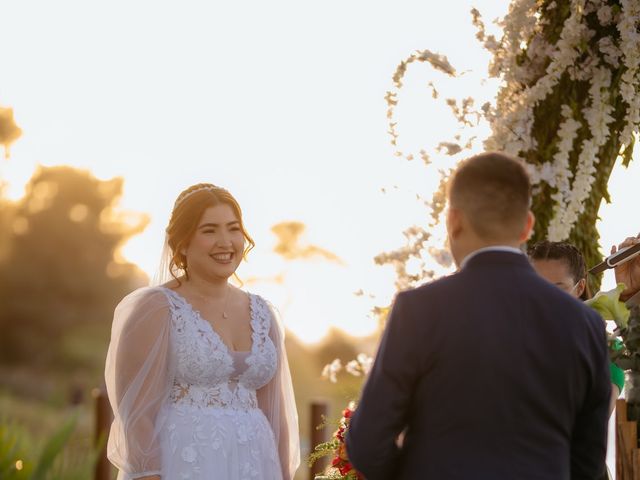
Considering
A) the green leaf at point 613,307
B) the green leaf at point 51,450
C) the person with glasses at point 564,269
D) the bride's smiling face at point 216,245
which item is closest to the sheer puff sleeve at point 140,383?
the bride's smiling face at point 216,245

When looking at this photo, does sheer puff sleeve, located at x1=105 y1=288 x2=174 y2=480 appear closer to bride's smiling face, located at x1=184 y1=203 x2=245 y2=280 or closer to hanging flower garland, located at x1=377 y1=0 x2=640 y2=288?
bride's smiling face, located at x1=184 y1=203 x2=245 y2=280

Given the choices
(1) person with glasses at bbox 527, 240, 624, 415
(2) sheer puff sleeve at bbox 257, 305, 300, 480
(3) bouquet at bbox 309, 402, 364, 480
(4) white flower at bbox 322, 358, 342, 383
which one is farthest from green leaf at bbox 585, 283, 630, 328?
(4) white flower at bbox 322, 358, 342, 383

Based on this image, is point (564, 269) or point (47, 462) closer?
point (564, 269)

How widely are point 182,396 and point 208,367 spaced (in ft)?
0.60

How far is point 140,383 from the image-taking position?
4980 mm

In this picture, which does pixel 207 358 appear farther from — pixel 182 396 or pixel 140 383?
pixel 140 383

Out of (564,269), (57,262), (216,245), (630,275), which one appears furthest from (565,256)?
(57,262)

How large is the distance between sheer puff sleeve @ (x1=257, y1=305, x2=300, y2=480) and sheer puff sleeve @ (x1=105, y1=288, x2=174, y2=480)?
57cm

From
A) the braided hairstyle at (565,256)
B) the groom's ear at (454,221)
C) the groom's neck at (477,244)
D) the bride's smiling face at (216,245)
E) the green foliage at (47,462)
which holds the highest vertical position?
the bride's smiling face at (216,245)

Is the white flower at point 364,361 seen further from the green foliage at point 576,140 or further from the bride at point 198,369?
the bride at point 198,369

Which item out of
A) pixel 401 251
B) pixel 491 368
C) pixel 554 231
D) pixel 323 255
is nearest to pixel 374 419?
pixel 491 368

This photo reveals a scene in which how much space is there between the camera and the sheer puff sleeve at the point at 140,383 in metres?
4.98

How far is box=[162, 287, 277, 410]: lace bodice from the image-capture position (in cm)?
511

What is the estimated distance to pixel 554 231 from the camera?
6570mm
